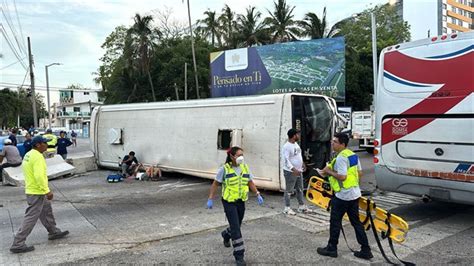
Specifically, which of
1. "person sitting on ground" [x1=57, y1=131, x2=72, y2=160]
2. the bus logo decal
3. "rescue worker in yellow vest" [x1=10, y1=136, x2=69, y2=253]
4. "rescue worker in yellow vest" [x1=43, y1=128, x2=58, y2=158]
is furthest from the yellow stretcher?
"person sitting on ground" [x1=57, y1=131, x2=72, y2=160]

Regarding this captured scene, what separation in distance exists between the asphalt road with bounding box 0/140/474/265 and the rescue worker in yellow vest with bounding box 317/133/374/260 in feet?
0.75

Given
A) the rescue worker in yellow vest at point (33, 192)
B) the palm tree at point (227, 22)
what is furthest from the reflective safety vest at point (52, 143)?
the palm tree at point (227, 22)

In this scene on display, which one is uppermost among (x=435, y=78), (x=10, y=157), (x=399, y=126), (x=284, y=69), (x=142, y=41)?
(x=142, y=41)

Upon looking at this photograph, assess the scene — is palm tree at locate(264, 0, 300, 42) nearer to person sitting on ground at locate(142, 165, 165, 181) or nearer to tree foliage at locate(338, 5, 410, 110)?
tree foliage at locate(338, 5, 410, 110)

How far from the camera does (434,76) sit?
6.89 meters

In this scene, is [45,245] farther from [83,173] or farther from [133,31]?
[133,31]

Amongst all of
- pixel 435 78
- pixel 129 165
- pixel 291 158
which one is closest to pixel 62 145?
pixel 129 165

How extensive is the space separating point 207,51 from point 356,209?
3499 centimetres

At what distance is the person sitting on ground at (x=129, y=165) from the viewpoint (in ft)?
43.8

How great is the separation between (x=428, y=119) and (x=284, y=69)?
18.3 metres

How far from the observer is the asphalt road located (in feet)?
17.8

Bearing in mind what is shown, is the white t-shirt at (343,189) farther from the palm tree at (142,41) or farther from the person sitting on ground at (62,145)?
the palm tree at (142,41)

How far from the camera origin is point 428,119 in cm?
691

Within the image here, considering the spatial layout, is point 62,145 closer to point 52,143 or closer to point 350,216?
point 52,143
